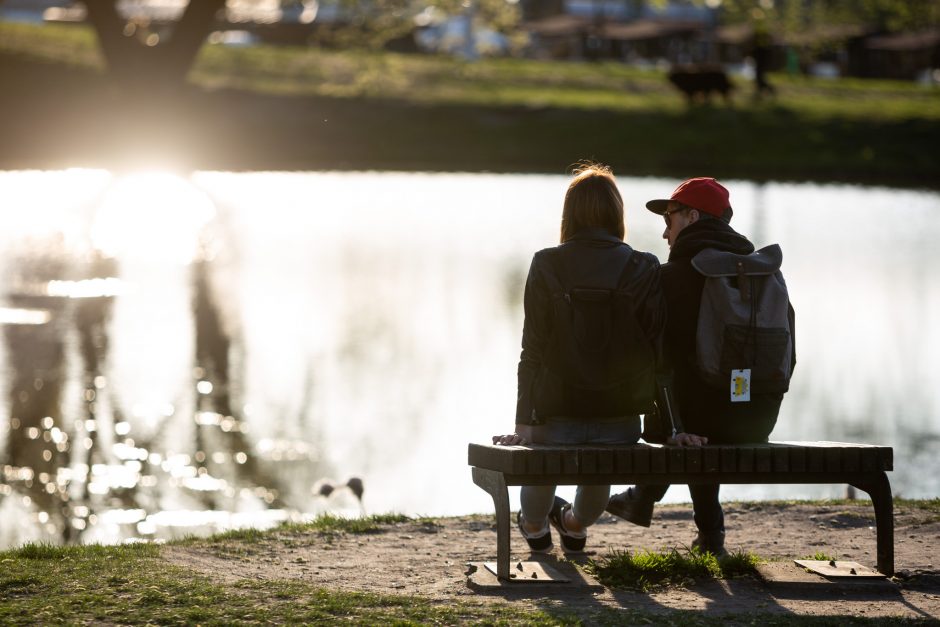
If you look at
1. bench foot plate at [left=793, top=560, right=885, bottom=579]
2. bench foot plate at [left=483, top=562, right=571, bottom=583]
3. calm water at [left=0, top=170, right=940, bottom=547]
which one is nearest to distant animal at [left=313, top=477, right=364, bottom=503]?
calm water at [left=0, top=170, right=940, bottom=547]

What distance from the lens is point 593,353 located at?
5.84 m

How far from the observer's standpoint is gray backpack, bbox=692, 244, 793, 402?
5902 millimetres

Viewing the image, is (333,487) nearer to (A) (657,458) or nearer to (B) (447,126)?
(A) (657,458)

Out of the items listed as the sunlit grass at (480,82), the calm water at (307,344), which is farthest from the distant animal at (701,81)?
the calm water at (307,344)

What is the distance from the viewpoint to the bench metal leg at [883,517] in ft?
20.0

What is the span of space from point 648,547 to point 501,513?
4.75ft

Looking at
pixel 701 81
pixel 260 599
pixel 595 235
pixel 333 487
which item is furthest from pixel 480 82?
pixel 260 599

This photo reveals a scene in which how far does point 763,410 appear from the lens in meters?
6.07

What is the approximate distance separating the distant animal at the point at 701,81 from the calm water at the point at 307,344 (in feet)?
46.3

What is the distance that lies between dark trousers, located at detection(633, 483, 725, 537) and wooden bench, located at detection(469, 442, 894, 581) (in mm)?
531

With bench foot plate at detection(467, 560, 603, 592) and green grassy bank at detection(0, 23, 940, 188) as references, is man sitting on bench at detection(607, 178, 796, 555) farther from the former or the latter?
green grassy bank at detection(0, 23, 940, 188)

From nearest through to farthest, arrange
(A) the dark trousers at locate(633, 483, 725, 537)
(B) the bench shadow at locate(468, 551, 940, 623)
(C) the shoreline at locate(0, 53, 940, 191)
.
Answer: (B) the bench shadow at locate(468, 551, 940, 623)
(A) the dark trousers at locate(633, 483, 725, 537)
(C) the shoreline at locate(0, 53, 940, 191)

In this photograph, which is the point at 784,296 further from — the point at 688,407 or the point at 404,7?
the point at 404,7

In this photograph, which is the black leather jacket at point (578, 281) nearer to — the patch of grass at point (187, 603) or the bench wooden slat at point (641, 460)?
the bench wooden slat at point (641, 460)
